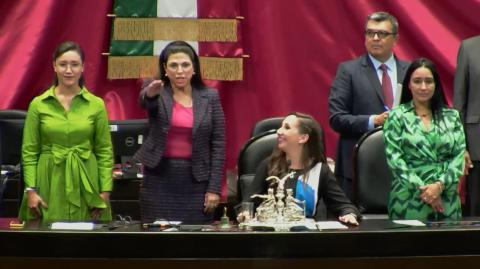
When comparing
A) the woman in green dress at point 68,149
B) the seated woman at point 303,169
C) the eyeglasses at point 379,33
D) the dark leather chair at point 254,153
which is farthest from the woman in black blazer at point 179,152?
the eyeglasses at point 379,33

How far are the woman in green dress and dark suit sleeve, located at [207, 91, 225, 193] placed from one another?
1.98ft

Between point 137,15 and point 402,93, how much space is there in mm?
2995

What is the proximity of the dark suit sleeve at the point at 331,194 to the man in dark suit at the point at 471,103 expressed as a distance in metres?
1.50

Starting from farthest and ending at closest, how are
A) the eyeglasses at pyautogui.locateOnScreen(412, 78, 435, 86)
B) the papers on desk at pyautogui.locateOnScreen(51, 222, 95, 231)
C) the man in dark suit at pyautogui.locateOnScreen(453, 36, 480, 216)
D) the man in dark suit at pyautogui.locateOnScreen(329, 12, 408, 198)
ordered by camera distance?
the man in dark suit at pyautogui.locateOnScreen(453, 36, 480, 216) < the man in dark suit at pyautogui.locateOnScreen(329, 12, 408, 198) < the eyeglasses at pyautogui.locateOnScreen(412, 78, 435, 86) < the papers on desk at pyautogui.locateOnScreen(51, 222, 95, 231)

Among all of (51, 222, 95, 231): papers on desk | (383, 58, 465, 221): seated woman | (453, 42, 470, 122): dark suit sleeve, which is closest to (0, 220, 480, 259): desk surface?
(51, 222, 95, 231): papers on desk

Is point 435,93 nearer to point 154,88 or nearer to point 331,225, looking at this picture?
point 331,225

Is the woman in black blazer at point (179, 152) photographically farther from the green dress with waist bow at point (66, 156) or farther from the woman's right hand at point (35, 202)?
the woman's right hand at point (35, 202)

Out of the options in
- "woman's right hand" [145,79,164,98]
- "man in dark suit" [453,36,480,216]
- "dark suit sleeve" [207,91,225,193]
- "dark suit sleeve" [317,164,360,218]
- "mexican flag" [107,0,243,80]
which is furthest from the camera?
"mexican flag" [107,0,243,80]

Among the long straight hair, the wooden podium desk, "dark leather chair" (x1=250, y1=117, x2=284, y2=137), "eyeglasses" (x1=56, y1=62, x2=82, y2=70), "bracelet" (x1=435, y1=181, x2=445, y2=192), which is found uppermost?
"eyeglasses" (x1=56, y1=62, x2=82, y2=70)

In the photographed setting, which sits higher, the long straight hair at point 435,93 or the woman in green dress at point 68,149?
the long straight hair at point 435,93

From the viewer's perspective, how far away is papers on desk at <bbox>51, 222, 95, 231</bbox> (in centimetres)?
416

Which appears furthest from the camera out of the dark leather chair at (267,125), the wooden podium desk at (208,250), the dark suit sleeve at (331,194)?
the dark leather chair at (267,125)

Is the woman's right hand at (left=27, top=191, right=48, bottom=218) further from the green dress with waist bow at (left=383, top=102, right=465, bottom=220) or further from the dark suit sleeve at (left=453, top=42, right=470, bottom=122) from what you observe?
the dark suit sleeve at (left=453, top=42, right=470, bottom=122)

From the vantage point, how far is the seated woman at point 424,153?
16.5ft
